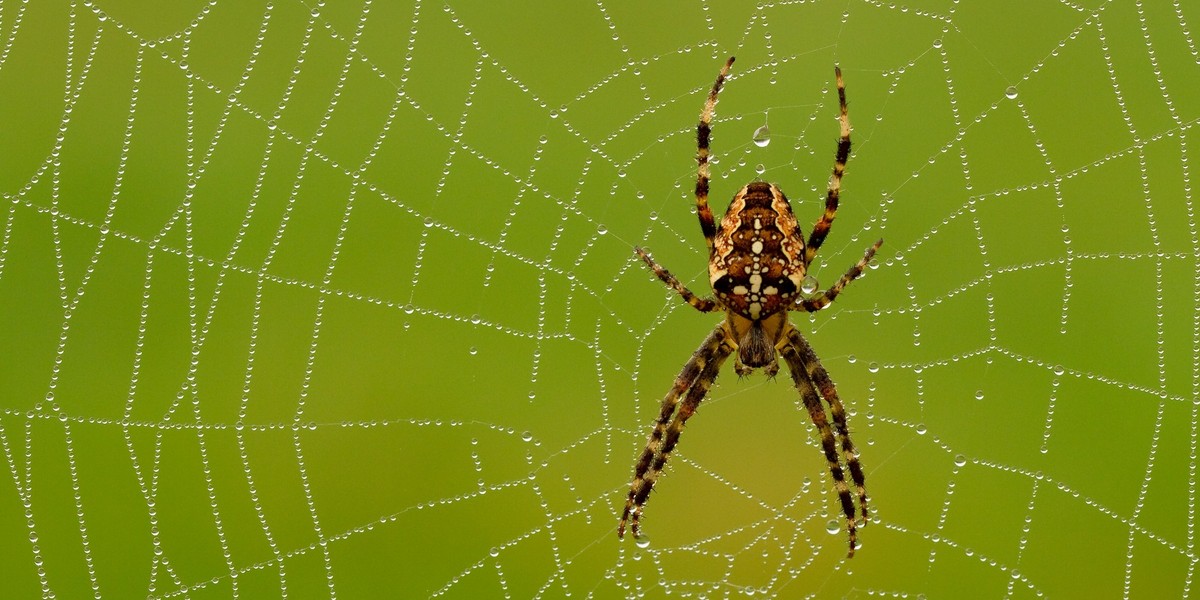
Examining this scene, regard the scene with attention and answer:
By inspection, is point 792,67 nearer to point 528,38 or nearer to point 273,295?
point 528,38

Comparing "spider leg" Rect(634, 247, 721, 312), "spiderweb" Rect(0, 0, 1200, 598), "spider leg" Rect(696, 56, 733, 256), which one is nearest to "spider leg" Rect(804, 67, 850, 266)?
"spider leg" Rect(696, 56, 733, 256)

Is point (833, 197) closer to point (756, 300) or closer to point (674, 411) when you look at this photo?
point (756, 300)

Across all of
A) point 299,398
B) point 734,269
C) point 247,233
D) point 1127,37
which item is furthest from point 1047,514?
point 247,233

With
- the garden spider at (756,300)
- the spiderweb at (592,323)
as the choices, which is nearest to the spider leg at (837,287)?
the garden spider at (756,300)

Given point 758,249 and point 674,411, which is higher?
point 758,249

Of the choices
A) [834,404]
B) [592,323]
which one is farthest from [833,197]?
[592,323]

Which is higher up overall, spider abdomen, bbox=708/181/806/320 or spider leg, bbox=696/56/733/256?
spider leg, bbox=696/56/733/256

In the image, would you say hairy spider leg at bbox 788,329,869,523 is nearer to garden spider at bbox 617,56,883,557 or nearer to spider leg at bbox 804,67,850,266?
garden spider at bbox 617,56,883,557
